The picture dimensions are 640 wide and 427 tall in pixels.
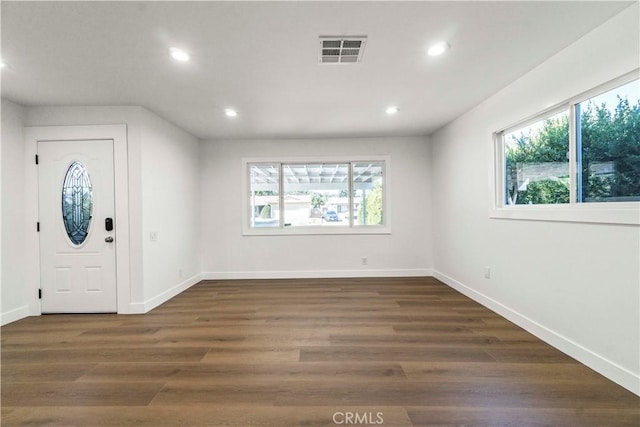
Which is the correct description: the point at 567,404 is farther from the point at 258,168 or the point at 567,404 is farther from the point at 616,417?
the point at 258,168

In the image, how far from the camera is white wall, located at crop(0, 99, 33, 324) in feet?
10.6

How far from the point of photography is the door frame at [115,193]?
346cm

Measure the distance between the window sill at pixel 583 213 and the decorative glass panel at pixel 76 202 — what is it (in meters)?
5.01

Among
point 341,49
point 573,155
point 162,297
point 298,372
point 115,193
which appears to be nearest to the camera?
point 298,372

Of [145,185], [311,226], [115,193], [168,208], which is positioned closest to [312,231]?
[311,226]

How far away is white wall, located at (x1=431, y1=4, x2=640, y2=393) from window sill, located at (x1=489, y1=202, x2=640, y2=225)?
0.19 ft

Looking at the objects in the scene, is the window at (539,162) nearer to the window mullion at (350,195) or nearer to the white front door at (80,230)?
the window mullion at (350,195)

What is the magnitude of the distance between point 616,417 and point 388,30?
287 centimetres

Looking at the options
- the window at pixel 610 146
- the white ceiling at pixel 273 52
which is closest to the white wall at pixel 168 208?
the white ceiling at pixel 273 52

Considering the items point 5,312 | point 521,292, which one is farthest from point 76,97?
point 521,292

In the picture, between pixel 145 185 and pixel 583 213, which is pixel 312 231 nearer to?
pixel 145 185

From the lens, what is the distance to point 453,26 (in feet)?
6.63

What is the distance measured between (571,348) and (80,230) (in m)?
5.31

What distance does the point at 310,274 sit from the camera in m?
5.16
